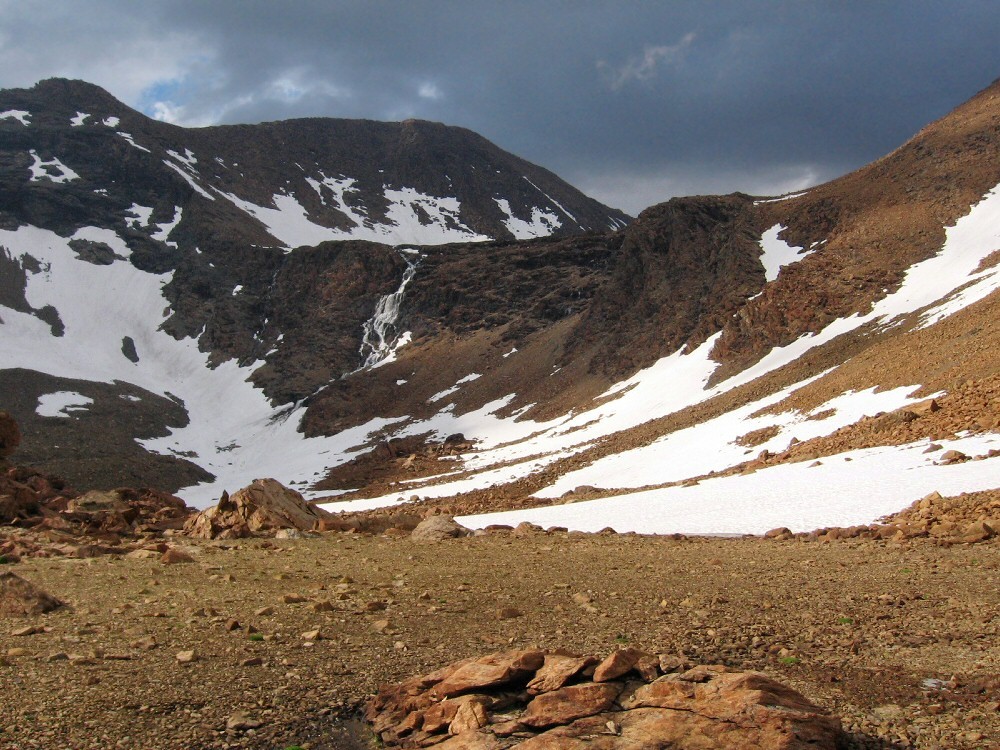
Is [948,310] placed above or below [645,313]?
below

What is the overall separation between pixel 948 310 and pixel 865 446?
58.9ft

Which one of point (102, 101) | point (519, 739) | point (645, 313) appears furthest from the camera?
point (102, 101)

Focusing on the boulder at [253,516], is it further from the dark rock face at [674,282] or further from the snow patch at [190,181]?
the snow patch at [190,181]

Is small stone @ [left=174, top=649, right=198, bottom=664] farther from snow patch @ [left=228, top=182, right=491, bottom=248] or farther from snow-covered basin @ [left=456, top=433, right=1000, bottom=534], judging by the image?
snow patch @ [left=228, top=182, right=491, bottom=248]

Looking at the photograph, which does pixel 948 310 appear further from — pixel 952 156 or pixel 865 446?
pixel 952 156

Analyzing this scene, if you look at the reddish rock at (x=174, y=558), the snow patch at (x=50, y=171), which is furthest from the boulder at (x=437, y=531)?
the snow patch at (x=50, y=171)

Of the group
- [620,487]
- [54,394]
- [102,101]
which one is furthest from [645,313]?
[102,101]

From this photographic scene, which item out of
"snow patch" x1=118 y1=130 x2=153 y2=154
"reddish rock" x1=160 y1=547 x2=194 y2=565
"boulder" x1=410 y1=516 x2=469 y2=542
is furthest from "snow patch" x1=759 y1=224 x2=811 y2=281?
"snow patch" x1=118 y1=130 x2=153 y2=154

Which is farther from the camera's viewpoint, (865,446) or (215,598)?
(865,446)

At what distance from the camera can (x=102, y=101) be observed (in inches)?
5950

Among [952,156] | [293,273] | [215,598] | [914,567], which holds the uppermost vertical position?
[293,273]

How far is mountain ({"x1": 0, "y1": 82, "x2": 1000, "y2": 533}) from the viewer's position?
26672 mm

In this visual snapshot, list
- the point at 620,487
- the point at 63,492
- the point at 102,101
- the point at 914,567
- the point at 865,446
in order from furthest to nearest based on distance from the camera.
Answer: the point at 102,101
the point at 620,487
the point at 63,492
the point at 865,446
the point at 914,567

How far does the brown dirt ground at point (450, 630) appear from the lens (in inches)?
262
